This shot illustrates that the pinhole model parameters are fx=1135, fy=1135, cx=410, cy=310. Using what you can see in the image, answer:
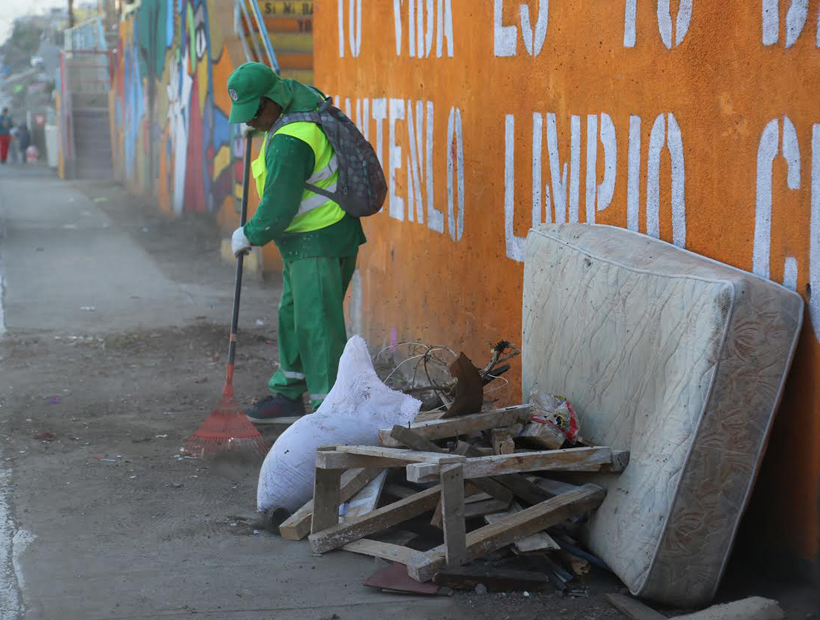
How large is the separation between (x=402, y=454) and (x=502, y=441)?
42cm

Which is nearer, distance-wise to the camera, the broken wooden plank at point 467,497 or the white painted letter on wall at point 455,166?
the broken wooden plank at point 467,497

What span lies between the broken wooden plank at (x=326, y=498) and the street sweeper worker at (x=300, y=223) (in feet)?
5.39

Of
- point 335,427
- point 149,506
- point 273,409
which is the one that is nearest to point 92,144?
point 273,409

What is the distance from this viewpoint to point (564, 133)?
5137 millimetres

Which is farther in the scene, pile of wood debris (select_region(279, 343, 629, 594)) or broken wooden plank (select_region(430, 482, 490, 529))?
broken wooden plank (select_region(430, 482, 490, 529))

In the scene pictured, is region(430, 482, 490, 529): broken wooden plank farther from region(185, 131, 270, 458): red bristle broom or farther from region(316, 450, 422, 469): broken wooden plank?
region(185, 131, 270, 458): red bristle broom

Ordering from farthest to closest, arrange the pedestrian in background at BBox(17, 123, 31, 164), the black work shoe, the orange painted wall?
the pedestrian in background at BBox(17, 123, 31, 164) → the black work shoe → the orange painted wall

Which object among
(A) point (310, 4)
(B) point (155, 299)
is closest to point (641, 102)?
(B) point (155, 299)

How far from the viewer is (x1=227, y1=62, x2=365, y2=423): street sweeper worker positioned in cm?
563

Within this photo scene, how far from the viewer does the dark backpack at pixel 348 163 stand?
5770 mm

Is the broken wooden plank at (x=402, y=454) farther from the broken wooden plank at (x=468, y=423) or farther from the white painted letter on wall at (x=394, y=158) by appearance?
the white painted letter on wall at (x=394, y=158)

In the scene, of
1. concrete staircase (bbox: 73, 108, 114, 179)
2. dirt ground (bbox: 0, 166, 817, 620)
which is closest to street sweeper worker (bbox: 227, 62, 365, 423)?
dirt ground (bbox: 0, 166, 817, 620)

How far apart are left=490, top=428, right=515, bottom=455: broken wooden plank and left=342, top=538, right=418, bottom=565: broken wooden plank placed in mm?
506

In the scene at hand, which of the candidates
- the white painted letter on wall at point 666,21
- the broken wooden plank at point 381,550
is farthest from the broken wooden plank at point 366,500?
the white painted letter on wall at point 666,21
